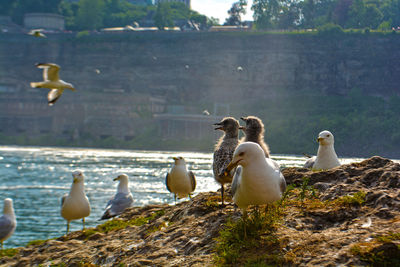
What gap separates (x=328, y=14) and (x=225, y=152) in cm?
13432

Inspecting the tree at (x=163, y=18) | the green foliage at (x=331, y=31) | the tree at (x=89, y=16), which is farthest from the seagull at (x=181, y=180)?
the tree at (x=89, y=16)

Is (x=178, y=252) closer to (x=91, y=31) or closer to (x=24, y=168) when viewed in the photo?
(x=24, y=168)

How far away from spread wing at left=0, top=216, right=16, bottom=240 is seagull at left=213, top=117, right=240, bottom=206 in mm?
6841

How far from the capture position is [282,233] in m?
5.37

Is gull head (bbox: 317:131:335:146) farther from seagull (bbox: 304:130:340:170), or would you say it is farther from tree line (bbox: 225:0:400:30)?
tree line (bbox: 225:0:400:30)

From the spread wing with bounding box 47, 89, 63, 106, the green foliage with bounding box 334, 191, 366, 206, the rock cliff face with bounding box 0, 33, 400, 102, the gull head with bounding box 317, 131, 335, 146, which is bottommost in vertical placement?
the green foliage with bounding box 334, 191, 366, 206

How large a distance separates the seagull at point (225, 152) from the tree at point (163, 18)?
132299 millimetres

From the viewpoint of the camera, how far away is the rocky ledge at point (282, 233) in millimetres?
4875

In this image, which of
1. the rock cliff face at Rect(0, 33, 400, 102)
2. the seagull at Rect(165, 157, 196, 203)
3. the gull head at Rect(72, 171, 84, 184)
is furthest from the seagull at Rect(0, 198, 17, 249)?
the rock cliff face at Rect(0, 33, 400, 102)

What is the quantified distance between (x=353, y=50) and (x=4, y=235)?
378ft

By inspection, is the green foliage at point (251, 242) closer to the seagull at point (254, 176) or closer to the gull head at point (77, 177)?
the seagull at point (254, 176)

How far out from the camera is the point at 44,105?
111 metres

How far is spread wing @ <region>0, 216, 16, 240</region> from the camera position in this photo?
12764 mm

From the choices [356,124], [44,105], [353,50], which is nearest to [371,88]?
[353,50]
